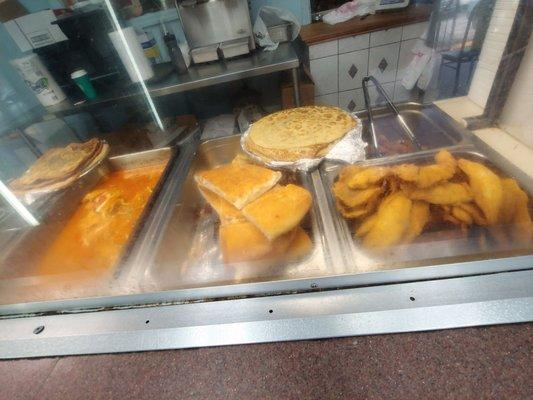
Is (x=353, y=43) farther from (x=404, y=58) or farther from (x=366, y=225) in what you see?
(x=366, y=225)

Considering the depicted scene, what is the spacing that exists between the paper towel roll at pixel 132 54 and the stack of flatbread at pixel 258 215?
6.78 feet

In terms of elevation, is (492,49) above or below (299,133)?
above

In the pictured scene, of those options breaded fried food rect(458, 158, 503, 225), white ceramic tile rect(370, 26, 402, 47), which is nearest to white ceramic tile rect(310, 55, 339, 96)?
white ceramic tile rect(370, 26, 402, 47)

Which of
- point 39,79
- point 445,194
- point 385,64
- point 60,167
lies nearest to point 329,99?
point 385,64

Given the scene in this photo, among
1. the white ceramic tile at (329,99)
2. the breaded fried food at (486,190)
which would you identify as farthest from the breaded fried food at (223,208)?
the white ceramic tile at (329,99)

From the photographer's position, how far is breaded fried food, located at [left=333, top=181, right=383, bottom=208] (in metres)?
1.12

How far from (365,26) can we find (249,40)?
1.29 m

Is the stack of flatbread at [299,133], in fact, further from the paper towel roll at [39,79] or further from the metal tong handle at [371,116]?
the paper towel roll at [39,79]

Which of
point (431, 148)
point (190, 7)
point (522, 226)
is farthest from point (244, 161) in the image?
point (190, 7)

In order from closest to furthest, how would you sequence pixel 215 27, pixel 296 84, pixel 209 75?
pixel 296 84 < pixel 209 75 < pixel 215 27

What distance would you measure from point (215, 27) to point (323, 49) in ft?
4.38

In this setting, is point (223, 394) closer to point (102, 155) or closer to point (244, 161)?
point (244, 161)

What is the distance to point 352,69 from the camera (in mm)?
1929

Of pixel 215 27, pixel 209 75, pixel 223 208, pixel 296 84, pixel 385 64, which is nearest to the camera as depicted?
pixel 223 208
